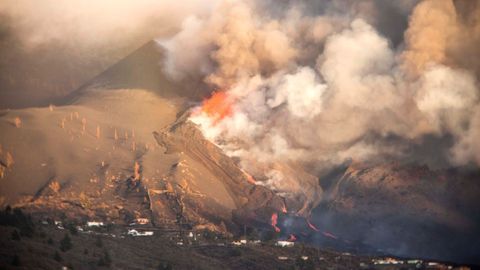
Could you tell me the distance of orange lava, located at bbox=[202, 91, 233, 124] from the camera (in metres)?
112

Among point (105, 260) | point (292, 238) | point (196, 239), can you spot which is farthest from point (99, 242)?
point (292, 238)

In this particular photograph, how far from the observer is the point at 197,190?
321 ft

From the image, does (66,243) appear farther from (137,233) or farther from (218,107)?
(218,107)

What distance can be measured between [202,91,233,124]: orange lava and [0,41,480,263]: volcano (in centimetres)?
70

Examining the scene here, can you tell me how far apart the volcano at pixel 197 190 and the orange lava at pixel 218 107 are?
0.70m

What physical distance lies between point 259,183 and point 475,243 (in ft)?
89.4

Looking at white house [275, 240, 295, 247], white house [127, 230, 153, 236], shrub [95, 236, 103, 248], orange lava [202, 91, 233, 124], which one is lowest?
shrub [95, 236, 103, 248]

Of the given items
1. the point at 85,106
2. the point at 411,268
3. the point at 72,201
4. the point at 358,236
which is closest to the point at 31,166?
the point at 72,201

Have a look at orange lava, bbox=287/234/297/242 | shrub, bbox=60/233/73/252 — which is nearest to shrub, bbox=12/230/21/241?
shrub, bbox=60/233/73/252

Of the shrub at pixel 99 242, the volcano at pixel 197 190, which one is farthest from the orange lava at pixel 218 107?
the shrub at pixel 99 242

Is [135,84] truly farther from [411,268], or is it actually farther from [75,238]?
[411,268]

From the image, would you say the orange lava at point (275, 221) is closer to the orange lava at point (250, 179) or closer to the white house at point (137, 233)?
the orange lava at point (250, 179)

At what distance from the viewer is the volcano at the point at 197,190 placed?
301ft

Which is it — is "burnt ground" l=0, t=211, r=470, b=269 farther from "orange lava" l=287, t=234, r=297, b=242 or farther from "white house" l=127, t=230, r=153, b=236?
"orange lava" l=287, t=234, r=297, b=242
